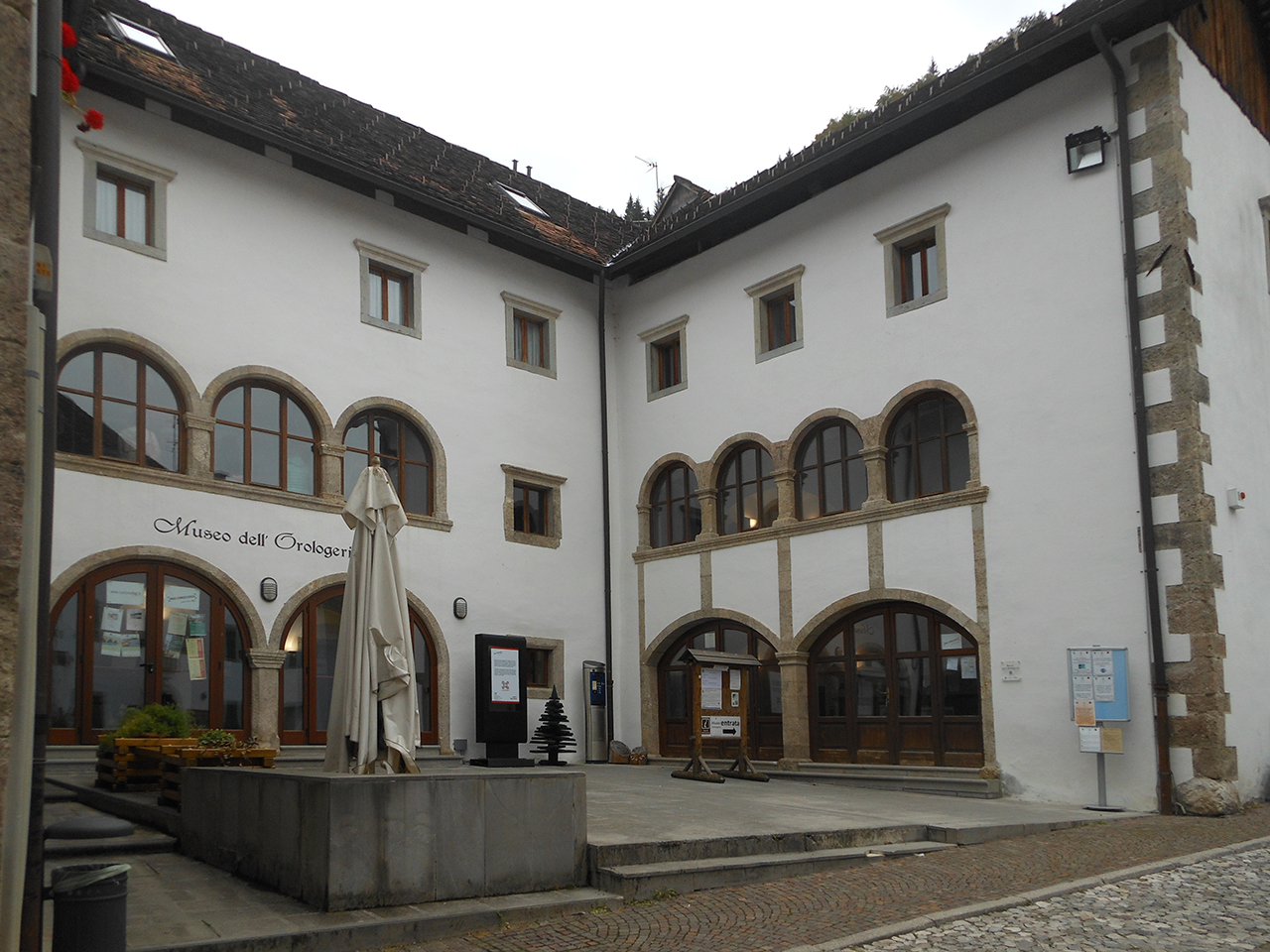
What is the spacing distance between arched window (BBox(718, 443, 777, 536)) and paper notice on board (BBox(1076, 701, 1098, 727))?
5.29 metres

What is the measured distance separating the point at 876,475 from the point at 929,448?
76 cm

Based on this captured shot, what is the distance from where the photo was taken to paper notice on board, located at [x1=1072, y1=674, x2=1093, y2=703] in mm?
12531

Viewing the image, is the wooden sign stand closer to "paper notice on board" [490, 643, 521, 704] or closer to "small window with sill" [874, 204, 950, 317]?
"paper notice on board" [490, 643, 521, 704]

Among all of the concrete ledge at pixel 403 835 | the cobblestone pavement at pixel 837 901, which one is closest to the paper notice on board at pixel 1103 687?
the cobblestone pavement at pixel 837 901

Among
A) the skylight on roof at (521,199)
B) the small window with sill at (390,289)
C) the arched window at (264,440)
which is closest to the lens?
the arched window at (264,440)

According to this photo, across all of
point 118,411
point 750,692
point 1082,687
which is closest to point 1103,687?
point 1082,687

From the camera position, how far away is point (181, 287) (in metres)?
14.1

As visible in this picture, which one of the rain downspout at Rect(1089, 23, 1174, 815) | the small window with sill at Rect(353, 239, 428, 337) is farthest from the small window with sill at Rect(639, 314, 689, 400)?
the rain downspout at Rect(1089, 23, 1174, 815)

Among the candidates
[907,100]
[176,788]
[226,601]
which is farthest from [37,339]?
[907,100]

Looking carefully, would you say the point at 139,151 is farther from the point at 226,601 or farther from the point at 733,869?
the point at 733,869

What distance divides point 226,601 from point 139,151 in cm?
542

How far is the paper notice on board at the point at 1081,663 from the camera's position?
41.2 feet

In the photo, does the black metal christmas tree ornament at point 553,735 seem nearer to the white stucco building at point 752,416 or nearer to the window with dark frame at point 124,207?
the white stucco building at point 752,416

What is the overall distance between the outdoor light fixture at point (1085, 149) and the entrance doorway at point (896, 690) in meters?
5.53
